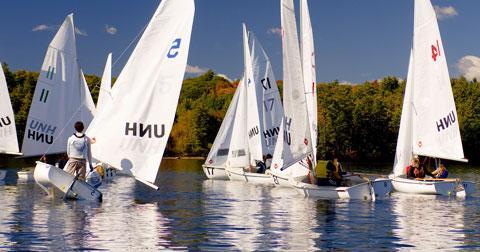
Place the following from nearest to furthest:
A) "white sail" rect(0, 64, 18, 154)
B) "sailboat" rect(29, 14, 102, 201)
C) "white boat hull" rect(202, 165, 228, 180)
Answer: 1. "sailboat" rect(29, 14, 102, 201)
2. "white sail" rect(0, 64, 18, 154)
3. "white boat hull" rect(202, 165, 228, 180)

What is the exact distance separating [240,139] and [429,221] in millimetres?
24621

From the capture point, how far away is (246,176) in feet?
156

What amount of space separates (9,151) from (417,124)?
2165cm

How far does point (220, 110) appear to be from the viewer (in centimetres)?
12875

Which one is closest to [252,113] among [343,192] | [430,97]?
[430,97]

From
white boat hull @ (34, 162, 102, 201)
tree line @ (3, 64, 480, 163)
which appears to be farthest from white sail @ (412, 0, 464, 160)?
tree line @ (3, 64, 480, 163)

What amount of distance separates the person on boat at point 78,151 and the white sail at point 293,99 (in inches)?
A: 399

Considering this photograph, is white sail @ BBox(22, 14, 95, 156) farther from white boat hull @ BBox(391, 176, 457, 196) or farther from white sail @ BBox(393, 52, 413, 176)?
white boat hull @ BBox(391, 176, 457, 196)

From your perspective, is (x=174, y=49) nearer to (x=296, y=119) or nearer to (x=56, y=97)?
(x=296, y=119)

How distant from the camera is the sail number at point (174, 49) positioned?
25703mm

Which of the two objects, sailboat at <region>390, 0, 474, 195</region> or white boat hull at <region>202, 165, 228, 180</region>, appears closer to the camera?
sailboat at <region>390, 0, 474, 195</region>

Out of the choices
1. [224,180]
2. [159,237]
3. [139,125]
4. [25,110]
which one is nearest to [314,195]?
[139,125]

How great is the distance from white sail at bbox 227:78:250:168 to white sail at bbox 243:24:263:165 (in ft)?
0.79

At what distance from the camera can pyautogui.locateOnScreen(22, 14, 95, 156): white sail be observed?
1753 inches
